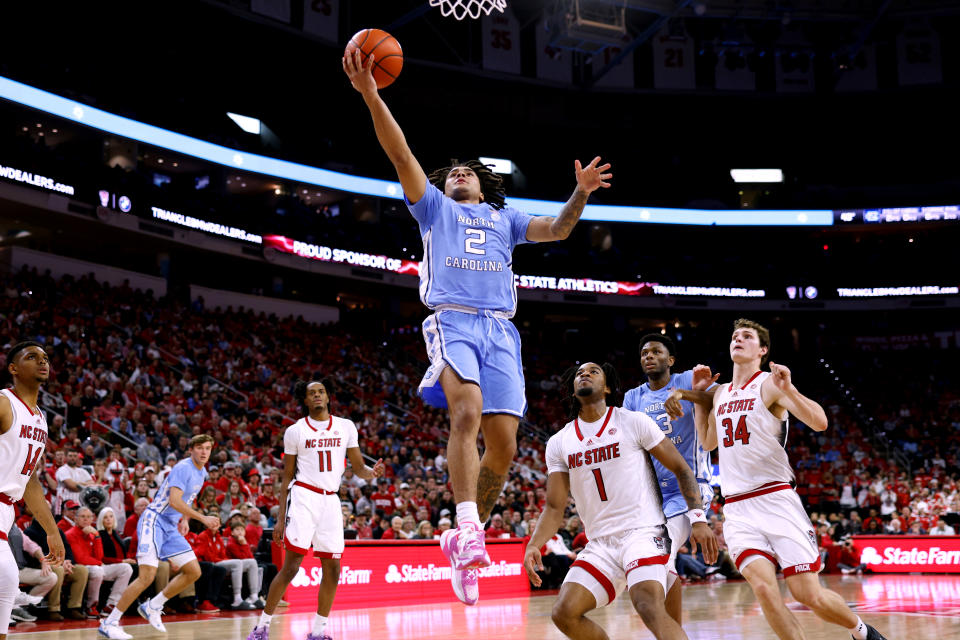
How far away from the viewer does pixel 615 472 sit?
608 centimetres

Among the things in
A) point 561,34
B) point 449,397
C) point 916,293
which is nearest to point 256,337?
point 561,34

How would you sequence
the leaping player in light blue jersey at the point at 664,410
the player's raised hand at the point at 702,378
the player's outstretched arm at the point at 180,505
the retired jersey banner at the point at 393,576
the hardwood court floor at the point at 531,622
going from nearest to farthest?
the player's raised hand at the point at 702,378 < the leaping player in light blue jersey at the point at 664,410 < the hardwood court floor at the point at 531,622 < the player's outstretched arm at the point at 180,505 < the retired jersey banner at the point at 393,576

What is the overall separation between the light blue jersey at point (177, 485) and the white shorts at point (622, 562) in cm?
571

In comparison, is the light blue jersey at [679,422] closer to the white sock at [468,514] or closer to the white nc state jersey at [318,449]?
the white sock at [468,514]

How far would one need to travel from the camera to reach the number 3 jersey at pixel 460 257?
5.31m

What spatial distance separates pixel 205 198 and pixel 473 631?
2096 cm

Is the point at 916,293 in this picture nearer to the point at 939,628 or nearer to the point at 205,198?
the point at 205,198

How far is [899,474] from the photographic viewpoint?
29578 millimetres

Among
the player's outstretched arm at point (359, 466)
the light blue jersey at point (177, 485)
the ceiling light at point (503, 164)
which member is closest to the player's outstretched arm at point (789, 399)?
the player's outstretched arm at point (359, 466)

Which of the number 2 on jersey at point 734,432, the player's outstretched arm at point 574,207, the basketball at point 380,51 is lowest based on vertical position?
the number 2 on jersey at point 734,432

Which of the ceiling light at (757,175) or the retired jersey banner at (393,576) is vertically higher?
the ceiling light at (757,175)

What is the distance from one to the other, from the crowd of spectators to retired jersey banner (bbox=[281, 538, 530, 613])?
0.56m

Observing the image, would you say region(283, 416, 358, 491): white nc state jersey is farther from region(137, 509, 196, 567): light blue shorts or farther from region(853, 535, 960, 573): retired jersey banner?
region(853, 535, 960, 573): retired jersey banner

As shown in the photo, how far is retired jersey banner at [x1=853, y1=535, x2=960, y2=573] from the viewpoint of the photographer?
19719 mm
